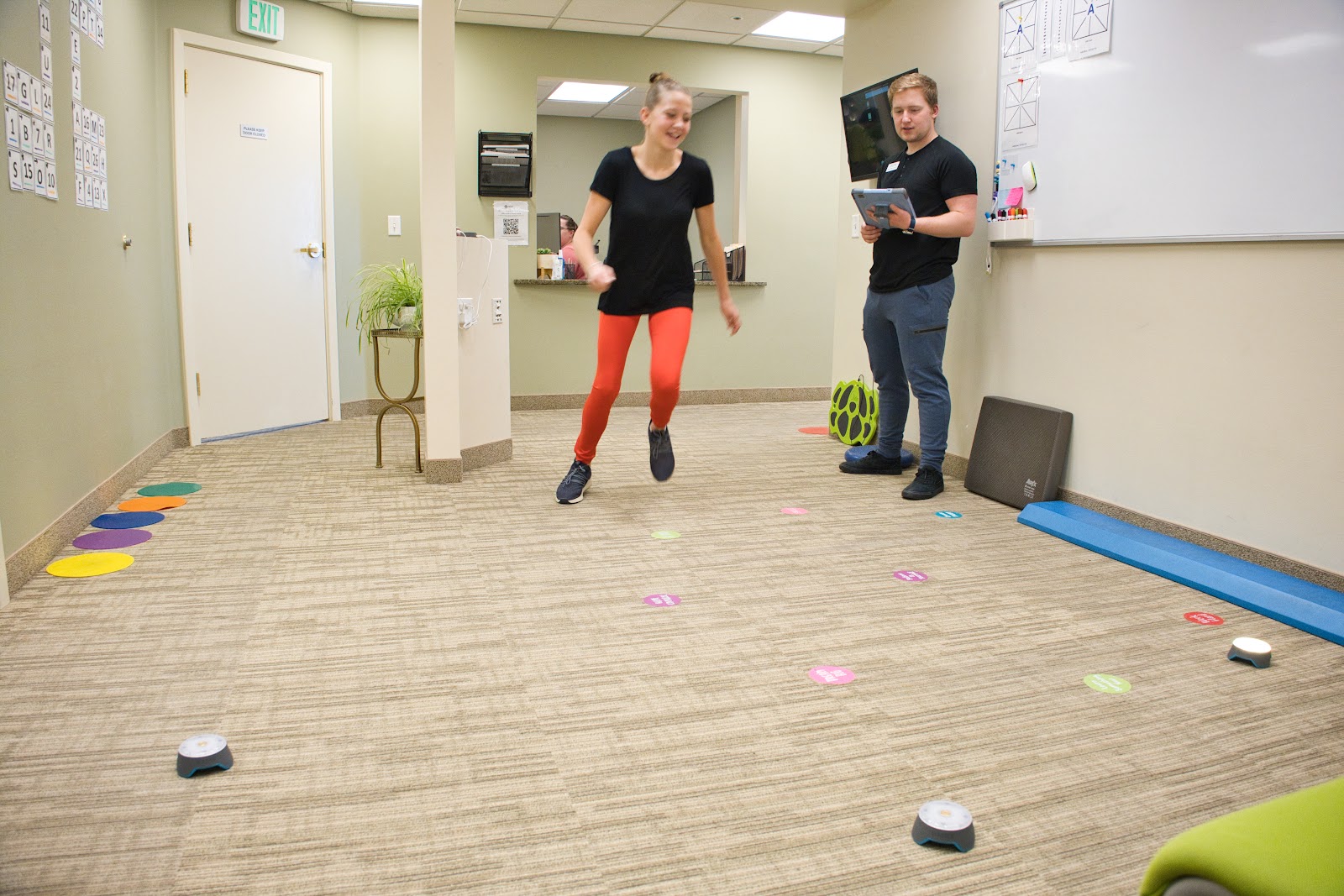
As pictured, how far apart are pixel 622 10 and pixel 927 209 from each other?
9.79ft

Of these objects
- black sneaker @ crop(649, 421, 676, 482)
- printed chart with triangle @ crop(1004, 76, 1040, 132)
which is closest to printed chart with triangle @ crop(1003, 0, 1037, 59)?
printed chart with triangle @ crop(1004, 76, 1040, 132)

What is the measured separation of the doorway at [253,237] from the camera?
5059 millimetres

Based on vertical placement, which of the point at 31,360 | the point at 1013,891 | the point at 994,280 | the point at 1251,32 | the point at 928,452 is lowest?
the point at 1013,891

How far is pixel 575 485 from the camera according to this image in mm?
3781

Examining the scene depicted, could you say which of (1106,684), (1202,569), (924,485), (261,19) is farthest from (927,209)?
(261,19)

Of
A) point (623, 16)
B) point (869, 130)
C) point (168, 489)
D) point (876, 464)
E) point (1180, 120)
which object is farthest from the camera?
point (623, 16)

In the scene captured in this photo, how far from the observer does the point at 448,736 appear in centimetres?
183

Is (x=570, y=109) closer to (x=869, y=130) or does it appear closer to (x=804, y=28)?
(x=804, y=28)

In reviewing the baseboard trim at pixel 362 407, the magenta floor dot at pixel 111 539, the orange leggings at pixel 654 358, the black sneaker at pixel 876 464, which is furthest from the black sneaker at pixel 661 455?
the baseboard trim at pixel 362 407

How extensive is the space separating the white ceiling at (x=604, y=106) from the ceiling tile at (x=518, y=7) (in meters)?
2.70

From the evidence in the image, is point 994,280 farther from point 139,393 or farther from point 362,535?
point 139,393

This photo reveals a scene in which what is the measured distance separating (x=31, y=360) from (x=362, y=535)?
114 centimetres

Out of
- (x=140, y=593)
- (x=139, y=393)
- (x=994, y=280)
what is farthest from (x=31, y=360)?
(x=994, y=280)

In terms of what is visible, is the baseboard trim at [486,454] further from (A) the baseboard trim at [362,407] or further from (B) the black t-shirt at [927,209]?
(B) the black t-shirt at [927,209]
